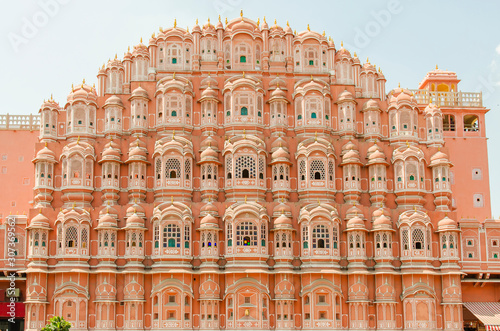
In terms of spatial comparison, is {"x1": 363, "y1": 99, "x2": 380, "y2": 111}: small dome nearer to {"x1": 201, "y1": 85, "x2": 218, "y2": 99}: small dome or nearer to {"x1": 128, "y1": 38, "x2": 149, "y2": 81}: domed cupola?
{"x1": 201, "y1": 85, "x2": 218, "y2": 99}: small dome

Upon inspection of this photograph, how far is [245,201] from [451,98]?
981 inches

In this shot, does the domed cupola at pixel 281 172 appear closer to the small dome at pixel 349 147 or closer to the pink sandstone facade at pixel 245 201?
the pink sandstone facade at pixel 245 201

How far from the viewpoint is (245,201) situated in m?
52.5

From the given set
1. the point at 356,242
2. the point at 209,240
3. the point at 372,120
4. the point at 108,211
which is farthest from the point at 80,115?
the point at 356,242

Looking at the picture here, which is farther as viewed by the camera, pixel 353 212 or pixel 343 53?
pixel 343 53

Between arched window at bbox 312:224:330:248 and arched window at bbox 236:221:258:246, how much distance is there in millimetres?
4317

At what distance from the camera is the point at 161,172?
53719mm

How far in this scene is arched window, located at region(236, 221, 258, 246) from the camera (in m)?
51.8

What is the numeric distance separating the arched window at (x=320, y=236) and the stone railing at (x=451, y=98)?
768 inches

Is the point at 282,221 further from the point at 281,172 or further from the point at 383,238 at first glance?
the point at 383,238

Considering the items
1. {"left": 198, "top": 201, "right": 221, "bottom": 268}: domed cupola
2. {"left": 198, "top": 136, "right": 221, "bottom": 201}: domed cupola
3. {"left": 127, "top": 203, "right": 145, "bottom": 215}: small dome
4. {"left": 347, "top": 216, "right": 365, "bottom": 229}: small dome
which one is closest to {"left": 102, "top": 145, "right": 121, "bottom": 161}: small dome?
{"left": 127, "top": 203, "right": 145, "bottom": 215}: small dome

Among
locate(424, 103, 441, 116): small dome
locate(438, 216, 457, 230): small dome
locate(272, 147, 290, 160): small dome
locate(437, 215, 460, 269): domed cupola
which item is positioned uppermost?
locate(424, 103, 441, 116): small dome

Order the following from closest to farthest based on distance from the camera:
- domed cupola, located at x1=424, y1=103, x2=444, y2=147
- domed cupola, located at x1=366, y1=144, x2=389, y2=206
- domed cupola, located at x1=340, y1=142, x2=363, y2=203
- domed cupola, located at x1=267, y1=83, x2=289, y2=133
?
domed cupola, located at x1=340, y1=142, x2=363, y2=203 < domed cupola, located at x1=366, y1=144, x2=389, y2=206 < domed cupola, located at x1=267, y1=83, x2=289, y2=133 < domed cupola, located at x1=424, y1=103, x2=444, y2=147

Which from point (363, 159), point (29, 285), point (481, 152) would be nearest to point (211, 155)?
point (363, 159)
